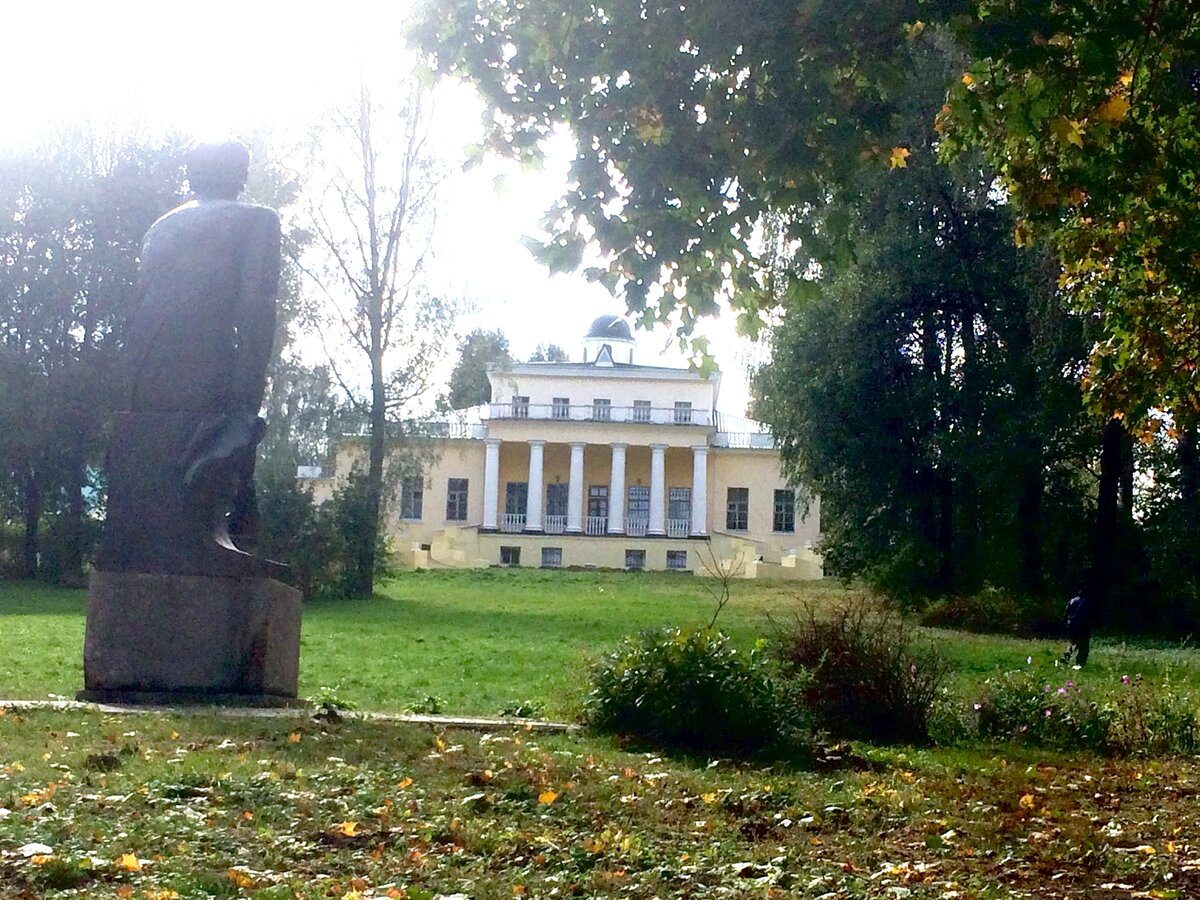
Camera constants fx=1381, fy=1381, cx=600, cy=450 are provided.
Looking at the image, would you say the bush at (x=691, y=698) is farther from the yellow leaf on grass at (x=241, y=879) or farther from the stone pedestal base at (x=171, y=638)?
the yellow leaf on grass at (x=241, y=879)

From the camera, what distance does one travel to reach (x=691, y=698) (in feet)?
25.4

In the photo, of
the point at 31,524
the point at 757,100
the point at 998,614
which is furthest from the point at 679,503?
the point at 757,100

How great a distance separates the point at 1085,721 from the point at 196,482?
229 inches

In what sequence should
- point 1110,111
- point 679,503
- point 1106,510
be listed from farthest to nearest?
1. point 679,503
2. point 1106,510
3. point 1110,111


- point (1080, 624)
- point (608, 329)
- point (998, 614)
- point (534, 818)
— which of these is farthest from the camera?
point (608, 329)

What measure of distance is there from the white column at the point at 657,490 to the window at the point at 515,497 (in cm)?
518

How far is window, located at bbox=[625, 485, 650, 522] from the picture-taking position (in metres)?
55.8

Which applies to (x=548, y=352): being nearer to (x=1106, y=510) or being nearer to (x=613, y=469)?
(x=613, y=469)

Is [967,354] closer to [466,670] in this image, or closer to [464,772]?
[466,670]

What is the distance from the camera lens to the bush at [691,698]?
7.64 metres

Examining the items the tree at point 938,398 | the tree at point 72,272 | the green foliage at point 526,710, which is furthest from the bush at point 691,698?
the tree at point 72,272

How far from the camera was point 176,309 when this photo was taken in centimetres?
793

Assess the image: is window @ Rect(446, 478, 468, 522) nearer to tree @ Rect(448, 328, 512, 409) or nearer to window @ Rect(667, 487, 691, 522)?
window @ Rect(667, 487, 691, 522)

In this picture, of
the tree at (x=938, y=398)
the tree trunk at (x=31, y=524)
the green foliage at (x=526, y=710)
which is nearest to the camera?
the green foliage at (x=526, y=710)
